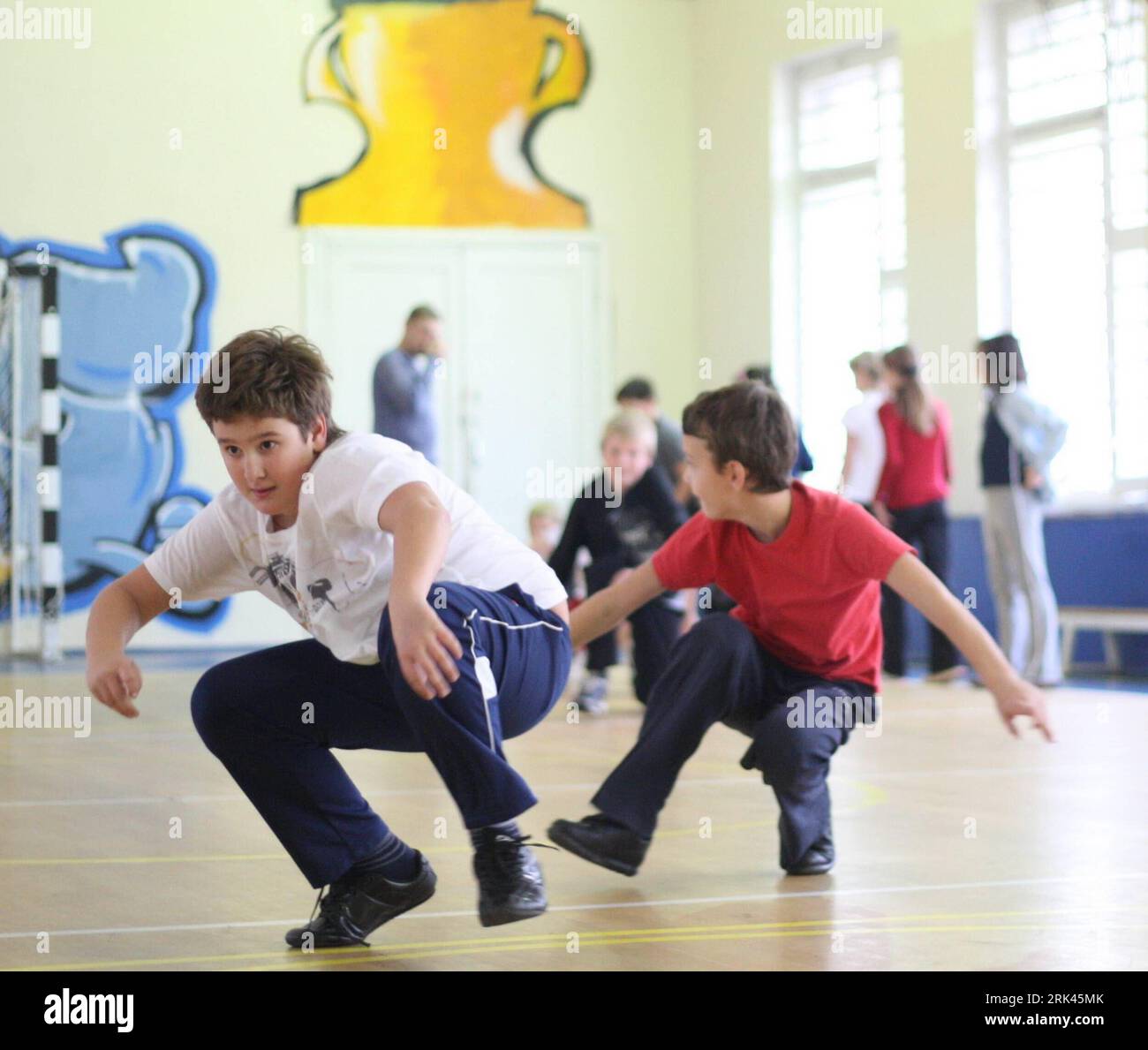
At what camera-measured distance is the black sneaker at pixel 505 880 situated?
2.47 meters

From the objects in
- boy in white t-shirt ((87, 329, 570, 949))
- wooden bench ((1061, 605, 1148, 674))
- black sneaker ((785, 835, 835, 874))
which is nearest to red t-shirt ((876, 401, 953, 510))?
wooden bench ((1061, 605, 1148, 674))

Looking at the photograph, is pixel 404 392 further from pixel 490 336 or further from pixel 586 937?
pixel 586 937

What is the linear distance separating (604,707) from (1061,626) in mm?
3115

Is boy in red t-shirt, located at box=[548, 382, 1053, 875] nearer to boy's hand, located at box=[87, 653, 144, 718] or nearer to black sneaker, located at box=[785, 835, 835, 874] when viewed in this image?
black sneaker, located at box=[785, 835, 835, 874]

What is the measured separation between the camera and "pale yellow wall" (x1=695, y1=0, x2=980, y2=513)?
368 inches

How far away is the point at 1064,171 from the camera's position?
29.5 feet

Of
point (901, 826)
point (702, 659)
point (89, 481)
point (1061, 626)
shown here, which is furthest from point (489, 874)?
point (89, 481)

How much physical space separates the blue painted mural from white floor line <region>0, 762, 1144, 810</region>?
6019 millimetres

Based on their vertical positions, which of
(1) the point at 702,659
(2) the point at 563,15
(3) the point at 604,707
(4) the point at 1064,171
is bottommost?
(3) the point at 604,707

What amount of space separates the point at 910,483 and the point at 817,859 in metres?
5.08

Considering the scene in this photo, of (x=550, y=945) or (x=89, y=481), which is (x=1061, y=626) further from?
(x=550, y=945)

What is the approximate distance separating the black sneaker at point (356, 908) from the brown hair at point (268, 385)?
2.32 feet

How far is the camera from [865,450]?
27.3 ft
